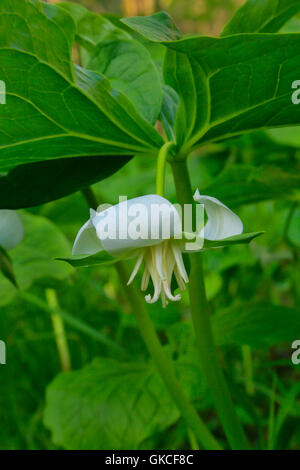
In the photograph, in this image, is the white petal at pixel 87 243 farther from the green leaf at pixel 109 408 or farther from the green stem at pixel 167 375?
the green leaf at pixel 109 408

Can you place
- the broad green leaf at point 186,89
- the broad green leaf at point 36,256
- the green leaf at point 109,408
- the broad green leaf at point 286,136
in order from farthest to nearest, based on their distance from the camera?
1. the broad green leaf at point 286,136
2. the broad green leaf at point 36,256
3. the green leaf at point 109,408
4. the broad green leaf at point 186,89

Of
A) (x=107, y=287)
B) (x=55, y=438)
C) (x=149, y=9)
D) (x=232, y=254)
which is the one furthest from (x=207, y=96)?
(x=149, y=9)

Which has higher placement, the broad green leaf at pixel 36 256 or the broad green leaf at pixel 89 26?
the broad green leaf at pixel 89 26

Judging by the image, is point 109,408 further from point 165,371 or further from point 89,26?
point 89,26

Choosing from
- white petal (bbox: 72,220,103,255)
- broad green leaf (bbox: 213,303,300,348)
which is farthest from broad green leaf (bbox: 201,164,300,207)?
white petal (bbox: 72,220,103,255)

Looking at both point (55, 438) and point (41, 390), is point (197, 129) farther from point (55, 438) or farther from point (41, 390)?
point (41, 390)

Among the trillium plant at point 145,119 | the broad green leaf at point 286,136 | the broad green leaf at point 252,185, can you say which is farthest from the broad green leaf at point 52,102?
the broad green leaf at point 286,136
